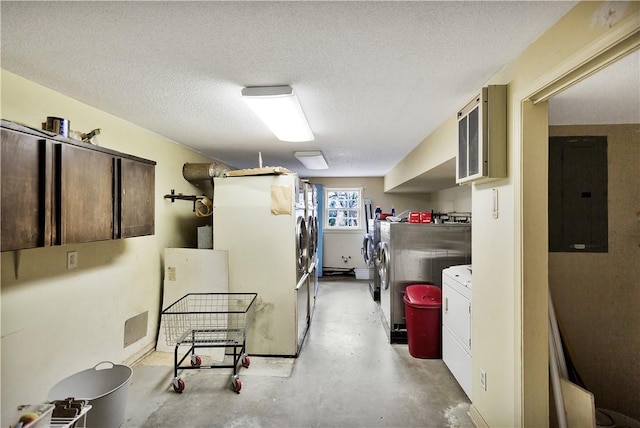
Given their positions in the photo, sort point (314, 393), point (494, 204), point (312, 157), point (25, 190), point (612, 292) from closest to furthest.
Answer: point (25, 190) → point (494, 204) → point (612, 292) → point (314, 393) → point (312, 157)

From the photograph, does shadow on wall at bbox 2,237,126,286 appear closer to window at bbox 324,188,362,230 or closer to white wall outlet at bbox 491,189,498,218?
white wall outlet at bbox 491,189,498,218

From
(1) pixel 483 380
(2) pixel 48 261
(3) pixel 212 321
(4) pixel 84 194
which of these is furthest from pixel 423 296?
(2) pixel 48 261

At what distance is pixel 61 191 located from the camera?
1609mm

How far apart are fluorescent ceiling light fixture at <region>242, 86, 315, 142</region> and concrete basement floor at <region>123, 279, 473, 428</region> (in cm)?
220

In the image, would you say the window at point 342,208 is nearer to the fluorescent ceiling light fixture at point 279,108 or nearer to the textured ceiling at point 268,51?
the fluorescent ceiling light fixture at point 279,108

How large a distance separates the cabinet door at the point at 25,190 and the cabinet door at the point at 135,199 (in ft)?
1.84

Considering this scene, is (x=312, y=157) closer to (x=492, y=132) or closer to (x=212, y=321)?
(x=212, y=321)

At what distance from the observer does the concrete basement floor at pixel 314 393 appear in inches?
77.7

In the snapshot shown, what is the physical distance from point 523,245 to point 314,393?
1870 mm

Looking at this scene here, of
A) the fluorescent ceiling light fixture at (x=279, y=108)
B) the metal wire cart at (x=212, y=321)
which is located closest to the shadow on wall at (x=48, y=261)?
the metal wire cart at (x=212, y=321)

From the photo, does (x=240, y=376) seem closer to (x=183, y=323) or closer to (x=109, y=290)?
(x=183, y=323)

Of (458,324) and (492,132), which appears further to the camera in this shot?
(458,324)

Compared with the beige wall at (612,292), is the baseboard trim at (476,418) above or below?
below

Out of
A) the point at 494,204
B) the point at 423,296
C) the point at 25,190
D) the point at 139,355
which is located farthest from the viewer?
the point at 423,296
